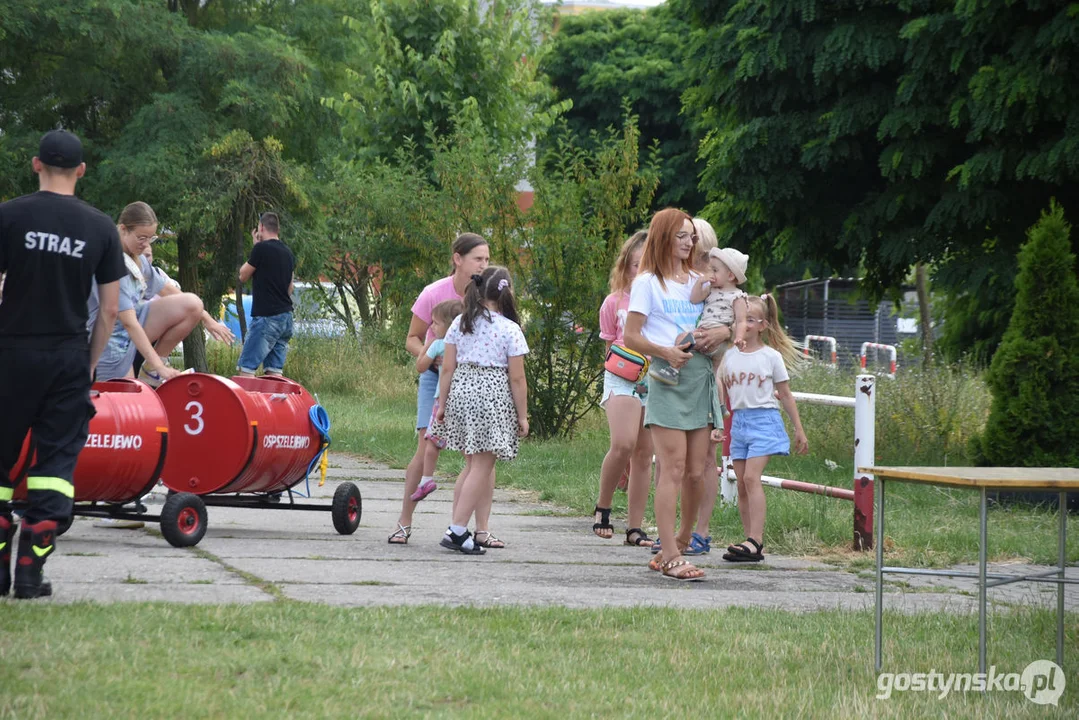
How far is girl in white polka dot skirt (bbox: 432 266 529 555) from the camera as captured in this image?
760cm

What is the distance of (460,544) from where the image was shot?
7.67 m

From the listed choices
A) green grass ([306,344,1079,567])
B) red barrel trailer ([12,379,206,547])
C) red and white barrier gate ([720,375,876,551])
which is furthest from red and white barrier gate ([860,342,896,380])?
red barrel trailer ([12,379,206,547])

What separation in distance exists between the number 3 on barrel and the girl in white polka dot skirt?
1.40 metres

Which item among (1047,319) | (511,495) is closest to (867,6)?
(1047,319)

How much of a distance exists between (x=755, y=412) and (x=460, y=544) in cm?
185

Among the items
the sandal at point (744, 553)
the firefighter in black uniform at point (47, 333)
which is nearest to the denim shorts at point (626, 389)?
the sandal at point (744, 553)

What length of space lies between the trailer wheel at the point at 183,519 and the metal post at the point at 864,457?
146 inches

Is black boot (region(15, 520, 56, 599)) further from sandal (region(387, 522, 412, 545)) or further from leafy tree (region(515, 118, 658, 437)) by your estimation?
leafy tree (region(515, 118, 658, 437))

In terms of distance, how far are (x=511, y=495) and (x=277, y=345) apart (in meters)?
4.56

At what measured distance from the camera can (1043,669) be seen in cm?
499

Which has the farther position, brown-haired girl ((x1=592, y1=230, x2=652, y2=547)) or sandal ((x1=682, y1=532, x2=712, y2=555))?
brown-haired girl ((x1=592, y1=230, x2=652, y2=547))

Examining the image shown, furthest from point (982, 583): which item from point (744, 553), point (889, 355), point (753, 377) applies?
point (889, 355)

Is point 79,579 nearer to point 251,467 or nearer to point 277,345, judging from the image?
point 251,467

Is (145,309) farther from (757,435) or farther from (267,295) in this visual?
(267,295)
